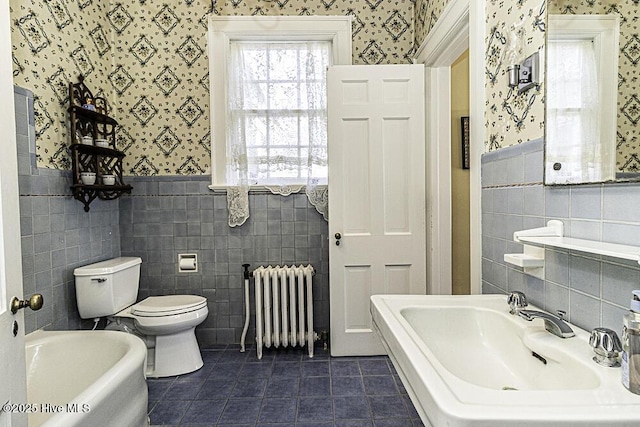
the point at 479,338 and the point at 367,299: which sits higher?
the point at 479,338

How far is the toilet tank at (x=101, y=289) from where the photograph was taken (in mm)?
2516

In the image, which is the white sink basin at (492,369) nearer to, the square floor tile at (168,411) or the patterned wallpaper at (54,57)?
the square floor tile at (168,411)

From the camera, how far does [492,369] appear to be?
123 cm

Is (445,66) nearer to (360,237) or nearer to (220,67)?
(360,237)

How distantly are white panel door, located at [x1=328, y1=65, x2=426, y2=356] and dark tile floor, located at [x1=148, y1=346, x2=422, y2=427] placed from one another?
0.31 meters

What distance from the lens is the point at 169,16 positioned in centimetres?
305

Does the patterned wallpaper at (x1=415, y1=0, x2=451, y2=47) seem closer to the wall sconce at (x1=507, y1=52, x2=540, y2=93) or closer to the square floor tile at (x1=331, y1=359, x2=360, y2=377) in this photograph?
the wall sconce at (x1=507, y1=52, x2=540, y2=93)

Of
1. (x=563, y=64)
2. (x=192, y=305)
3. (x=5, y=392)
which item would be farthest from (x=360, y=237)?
(x=5, y=392)

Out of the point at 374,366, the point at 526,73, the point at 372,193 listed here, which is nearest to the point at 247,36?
the point at 372,193

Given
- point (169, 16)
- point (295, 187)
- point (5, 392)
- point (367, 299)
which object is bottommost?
point (367, 299)

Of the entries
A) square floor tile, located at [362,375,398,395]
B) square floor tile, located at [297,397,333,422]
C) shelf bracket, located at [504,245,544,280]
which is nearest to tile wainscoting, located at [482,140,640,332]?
shelf bracket, located at [504,245,544,280]

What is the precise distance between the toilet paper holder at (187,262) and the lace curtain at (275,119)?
1.41 feet

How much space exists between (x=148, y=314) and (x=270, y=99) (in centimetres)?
175

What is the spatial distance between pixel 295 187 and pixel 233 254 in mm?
716
